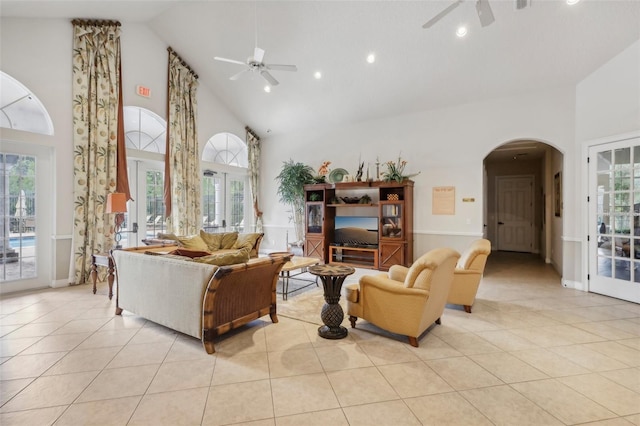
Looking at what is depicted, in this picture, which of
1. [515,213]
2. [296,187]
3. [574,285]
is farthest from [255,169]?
[515,213]

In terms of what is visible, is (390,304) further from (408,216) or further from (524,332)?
(408,216)

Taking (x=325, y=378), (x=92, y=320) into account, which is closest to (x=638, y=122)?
(x=325, y=378)

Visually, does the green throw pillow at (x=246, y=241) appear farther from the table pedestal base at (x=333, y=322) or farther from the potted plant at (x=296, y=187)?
the table pedestal base at (x=333, y=322)

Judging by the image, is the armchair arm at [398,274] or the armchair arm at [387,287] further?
the armchair arm at [398,274]

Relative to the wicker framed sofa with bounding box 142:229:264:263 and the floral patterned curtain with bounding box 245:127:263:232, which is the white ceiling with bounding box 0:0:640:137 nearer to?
the floral patterned curtain with bounding box 245:127:263:232

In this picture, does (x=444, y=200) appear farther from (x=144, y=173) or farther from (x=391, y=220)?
(x=144, y=173)

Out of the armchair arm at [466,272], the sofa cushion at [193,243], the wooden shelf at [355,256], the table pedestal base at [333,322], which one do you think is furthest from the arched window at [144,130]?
the armchair arm at [466,272]

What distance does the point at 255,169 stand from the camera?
27.1 feet

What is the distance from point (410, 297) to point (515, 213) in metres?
8.40

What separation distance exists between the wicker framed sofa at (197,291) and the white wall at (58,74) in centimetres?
218

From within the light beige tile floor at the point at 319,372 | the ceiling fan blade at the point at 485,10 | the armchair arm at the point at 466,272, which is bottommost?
the light beige tile floor at the point at 319,372

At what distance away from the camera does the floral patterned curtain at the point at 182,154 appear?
6.23m

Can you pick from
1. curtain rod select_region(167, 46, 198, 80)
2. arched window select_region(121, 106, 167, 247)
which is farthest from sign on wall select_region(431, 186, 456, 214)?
curtain rod select_region(167, 46, 198, 80)

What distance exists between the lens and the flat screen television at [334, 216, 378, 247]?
21.5 feet
